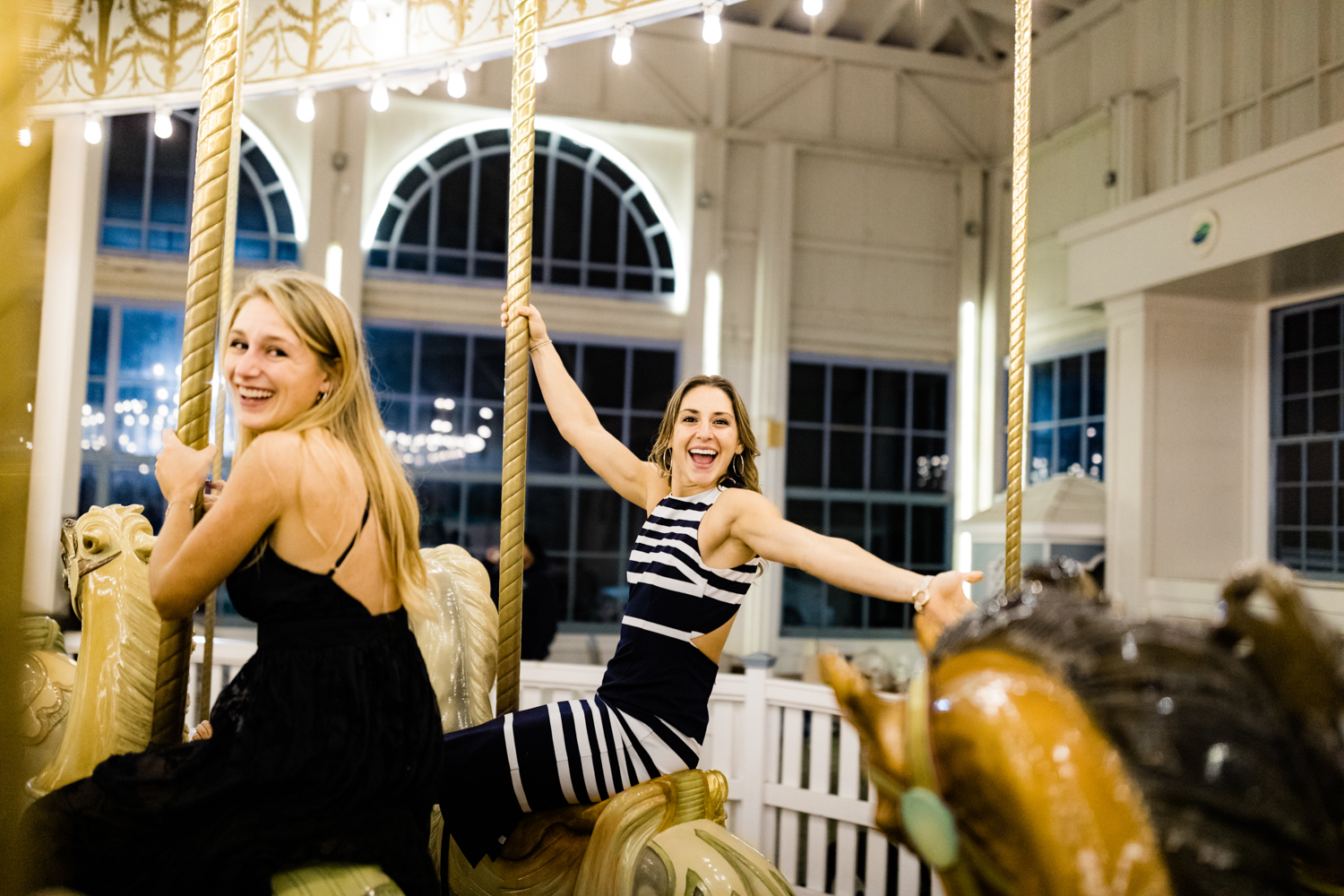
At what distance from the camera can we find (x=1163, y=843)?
78 cm

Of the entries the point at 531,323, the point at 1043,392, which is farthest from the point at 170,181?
the point at 1043,392

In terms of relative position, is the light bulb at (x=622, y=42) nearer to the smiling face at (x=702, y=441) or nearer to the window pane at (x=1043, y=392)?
the smiling face at (x=702, y=441)

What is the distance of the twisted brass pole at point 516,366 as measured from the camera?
74.1 inches

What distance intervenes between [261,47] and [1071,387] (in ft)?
24.8

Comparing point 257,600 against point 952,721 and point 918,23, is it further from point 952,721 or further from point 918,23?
point 918,23

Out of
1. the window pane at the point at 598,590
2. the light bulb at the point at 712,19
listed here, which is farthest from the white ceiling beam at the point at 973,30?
the light bulb at the point at 712,19

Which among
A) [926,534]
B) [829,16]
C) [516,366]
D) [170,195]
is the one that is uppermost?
[829,16]

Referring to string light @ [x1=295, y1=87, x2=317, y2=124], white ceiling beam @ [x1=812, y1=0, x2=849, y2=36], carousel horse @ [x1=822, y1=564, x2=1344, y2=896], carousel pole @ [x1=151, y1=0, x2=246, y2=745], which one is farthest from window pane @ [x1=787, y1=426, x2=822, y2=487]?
carousel horse @ [x1=822, y1=564, x2=1344, y2=896]

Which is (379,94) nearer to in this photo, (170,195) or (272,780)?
(272,780)

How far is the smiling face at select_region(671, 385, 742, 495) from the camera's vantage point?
6.09 ft

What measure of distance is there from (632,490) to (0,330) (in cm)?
164

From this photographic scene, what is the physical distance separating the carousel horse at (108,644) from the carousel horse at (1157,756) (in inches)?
46.9

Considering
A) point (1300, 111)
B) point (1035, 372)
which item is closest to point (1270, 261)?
point (1300, 111)

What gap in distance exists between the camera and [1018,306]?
202 centimetres
